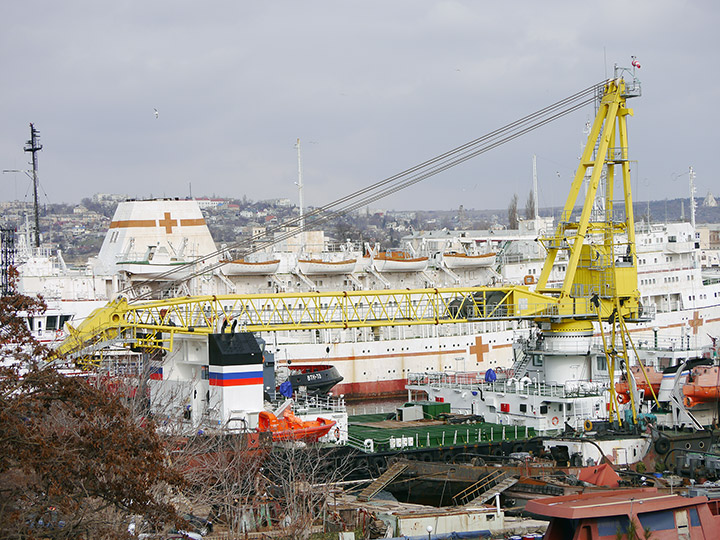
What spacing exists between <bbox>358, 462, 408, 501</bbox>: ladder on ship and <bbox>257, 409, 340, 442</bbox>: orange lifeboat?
1.98 m

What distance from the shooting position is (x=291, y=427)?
974 inches

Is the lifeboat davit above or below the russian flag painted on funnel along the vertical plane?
below

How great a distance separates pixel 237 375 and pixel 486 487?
6712 mm

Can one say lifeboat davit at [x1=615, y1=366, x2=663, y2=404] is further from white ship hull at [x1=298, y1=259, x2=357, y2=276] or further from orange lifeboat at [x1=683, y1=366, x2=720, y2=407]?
white ship hull at [x1=298, y1=259, x2=357, y2=276]

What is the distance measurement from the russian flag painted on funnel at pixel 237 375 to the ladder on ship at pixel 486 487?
605 centimetres

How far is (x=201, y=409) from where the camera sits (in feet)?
87.0

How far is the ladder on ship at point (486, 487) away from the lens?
22.0m

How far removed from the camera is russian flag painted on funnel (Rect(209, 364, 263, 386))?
25.6 m

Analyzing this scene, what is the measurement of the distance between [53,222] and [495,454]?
148062mm

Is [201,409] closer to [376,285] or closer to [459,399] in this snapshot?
[459,399]

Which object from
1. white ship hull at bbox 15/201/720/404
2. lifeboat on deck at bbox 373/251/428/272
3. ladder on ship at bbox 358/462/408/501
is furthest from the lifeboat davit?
lifeboat on deck at bbox 373/251/428/272

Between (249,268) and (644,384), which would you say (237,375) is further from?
(249,268)

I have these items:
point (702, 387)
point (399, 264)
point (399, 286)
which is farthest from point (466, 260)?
point (702, 387)

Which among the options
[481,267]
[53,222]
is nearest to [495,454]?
[481,267]
